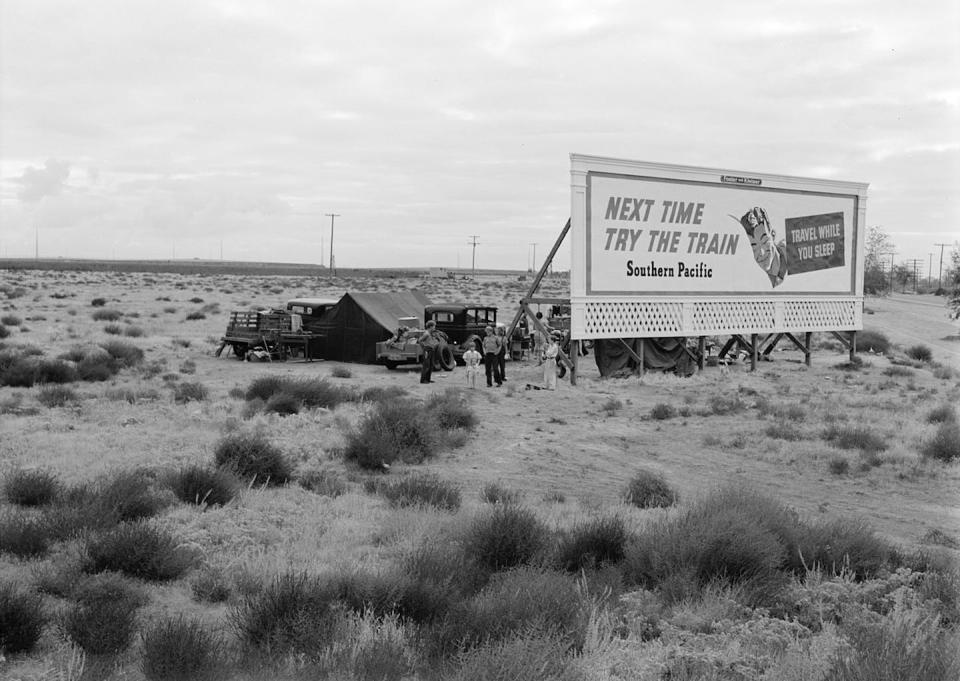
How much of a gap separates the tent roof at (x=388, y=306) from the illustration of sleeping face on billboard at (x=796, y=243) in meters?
11.0

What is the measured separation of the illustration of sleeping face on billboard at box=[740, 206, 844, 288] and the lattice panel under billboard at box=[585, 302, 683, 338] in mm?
3827

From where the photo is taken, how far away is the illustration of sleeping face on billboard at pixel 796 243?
2845cm

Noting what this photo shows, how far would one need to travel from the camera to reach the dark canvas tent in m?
29.4

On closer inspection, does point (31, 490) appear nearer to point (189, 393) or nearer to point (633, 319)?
point (189, 393)

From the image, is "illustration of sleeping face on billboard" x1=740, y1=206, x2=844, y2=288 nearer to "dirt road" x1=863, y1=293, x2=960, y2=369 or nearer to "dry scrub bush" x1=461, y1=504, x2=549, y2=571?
"dirt road" x1=863, y1=293, x2=960, y2=369

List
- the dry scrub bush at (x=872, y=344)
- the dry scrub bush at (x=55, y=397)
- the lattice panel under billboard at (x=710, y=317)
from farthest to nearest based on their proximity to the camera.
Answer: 1. the dry scrub bush at (x=872, y=344)
2. the lattice panel under billboard at (x=710, y=317)
3. the dry scrub bush at (x=55, y=397)

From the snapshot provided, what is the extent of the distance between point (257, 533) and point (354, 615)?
2.76 m

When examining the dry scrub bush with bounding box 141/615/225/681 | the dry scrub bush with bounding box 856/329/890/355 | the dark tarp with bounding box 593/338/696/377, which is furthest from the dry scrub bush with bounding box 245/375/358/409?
the dry scrub bush with bounding box 856/329/890/355

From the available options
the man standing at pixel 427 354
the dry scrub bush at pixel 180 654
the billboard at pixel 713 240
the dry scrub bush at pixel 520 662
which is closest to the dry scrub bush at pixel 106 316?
the man standing at pixel 427 354

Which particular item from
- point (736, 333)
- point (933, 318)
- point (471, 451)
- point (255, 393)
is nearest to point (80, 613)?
point (471, 451)

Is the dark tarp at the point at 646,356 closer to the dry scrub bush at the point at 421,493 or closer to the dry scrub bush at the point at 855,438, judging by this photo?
the dry scrub bush at the point at 855,438

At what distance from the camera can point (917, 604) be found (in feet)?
Result: 24.1

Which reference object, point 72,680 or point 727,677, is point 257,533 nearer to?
point 72,680

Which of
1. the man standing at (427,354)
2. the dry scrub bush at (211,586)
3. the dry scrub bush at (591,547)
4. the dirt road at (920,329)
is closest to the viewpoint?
the dry scrub bush at (211,586)
